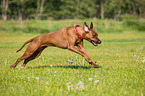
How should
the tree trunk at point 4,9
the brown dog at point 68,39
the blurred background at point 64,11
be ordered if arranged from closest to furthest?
the brown dog at point 68,39, the blurred background at point 64,11, the tree trunk at point 4,9

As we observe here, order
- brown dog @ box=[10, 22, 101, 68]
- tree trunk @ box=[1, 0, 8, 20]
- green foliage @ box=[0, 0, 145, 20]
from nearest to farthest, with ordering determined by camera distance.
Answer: brown dog @ box=[10, 22, 101, 68] < tree trunk @ box=[1, 0, 8, 20] < green foliage @ box=[0, 0, 145, 20]

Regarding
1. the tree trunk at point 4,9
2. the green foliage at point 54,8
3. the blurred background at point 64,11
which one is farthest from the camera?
the green foliage at point 54,8

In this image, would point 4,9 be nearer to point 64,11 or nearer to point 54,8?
point 64,11

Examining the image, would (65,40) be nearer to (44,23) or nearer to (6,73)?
(6,73)

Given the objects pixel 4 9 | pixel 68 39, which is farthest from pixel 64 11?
pixel 68 39

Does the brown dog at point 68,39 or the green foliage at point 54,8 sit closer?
the brown dog at point 68,39

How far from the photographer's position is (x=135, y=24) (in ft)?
165

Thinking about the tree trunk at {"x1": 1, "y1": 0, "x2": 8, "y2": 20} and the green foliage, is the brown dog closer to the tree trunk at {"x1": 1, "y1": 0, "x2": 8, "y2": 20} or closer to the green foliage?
the green foliage

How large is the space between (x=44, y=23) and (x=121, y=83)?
3759cm

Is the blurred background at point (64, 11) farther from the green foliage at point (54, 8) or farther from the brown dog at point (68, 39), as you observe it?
→ the brown dog at point (68, 39)

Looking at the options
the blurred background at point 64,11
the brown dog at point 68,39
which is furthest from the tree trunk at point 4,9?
the brown dog at point 68,39

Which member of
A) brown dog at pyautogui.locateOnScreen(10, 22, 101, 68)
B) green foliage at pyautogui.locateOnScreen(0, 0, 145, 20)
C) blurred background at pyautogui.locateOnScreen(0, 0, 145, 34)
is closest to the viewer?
brown dog at pyautogui.locateOnScreen(10, 22, 101, 68)

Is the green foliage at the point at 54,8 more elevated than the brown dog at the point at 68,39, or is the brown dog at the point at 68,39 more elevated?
the green foliage at the point at 54,8

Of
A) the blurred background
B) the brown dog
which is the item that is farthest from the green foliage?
the brown dog
